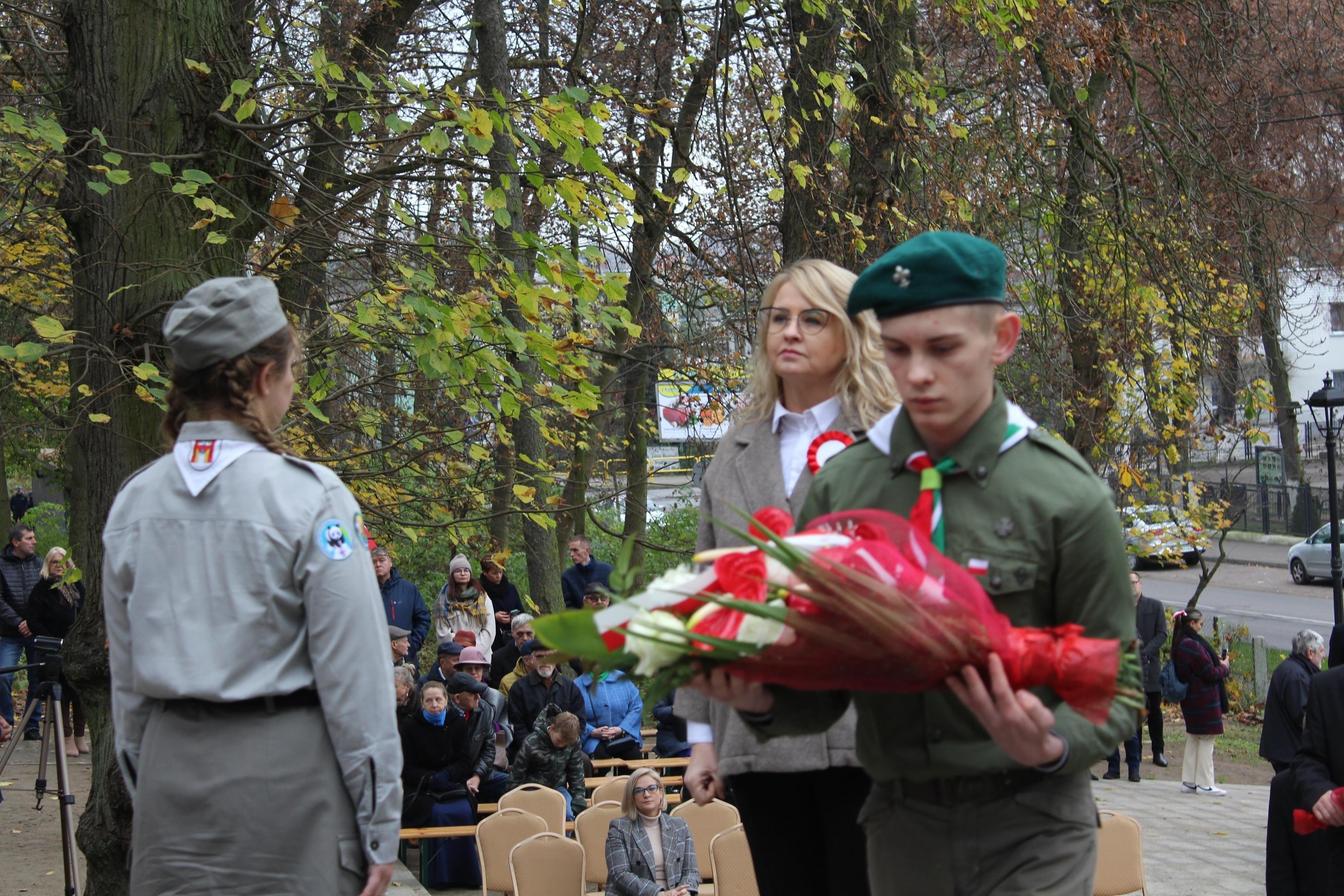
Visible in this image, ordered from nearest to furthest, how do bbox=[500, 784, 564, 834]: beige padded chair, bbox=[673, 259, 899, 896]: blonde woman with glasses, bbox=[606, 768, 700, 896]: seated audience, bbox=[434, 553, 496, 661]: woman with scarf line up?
bbox=[673, 259, 899, 896]: blonde woman with glasses
bbox=[606, 768, 700, 896]: seated audience
bbox=[500, 784, 564, 834]: beige padded chair
bbox=[434, 553, 496, 661]: woman with scarf

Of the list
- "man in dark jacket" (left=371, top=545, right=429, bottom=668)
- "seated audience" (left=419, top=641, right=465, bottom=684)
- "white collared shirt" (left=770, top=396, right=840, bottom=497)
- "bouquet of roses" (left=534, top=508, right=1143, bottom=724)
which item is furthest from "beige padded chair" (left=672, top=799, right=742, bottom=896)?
"bouquet of roses" (left=534, top=508, right=1143, bottom=724)

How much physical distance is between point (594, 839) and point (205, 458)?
6008 mm

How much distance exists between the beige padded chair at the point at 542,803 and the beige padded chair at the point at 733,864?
4.45 ft

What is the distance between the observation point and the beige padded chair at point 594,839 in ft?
26.6

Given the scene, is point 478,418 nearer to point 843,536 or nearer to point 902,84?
point 902,84

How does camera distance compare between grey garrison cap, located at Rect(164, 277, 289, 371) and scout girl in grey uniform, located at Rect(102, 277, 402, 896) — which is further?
grey garrison cap, located at Rect(164, 277, 289, 371)

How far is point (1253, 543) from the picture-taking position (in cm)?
3566

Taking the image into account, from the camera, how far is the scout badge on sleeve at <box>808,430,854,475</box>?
9.86ft

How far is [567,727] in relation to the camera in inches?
370

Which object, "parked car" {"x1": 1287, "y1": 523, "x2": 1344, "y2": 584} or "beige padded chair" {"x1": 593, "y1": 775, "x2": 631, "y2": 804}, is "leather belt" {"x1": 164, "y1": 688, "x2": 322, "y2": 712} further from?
"parked car" {"x1": 1287, "y1": 523, "x2": 1344, "y2": 584}

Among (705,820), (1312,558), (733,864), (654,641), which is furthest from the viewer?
(1312,558)

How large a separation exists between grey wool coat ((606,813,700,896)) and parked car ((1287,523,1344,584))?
23942mm

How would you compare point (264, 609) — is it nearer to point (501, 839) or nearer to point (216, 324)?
point (216, 324)

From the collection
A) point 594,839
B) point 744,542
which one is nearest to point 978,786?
point 744,542
